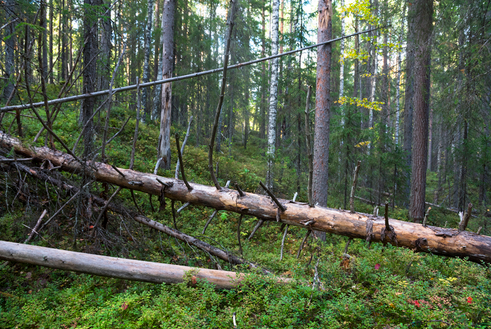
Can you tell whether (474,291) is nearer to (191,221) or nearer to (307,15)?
(191,221)

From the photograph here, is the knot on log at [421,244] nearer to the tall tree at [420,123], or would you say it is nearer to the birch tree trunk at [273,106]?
the birch tree trunk at [273,106]

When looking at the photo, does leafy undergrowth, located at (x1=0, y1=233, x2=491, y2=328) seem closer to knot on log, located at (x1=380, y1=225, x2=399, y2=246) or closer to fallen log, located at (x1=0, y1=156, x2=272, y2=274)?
knot on log, located at (x1=380, y1=225, x2=399, y2=246)

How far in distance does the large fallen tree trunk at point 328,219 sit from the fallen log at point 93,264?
894mm

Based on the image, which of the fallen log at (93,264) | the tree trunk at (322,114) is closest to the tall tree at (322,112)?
the tree trunk at (322,114)

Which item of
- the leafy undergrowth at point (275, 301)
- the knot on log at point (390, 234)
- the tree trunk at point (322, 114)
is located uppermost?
the tree trunk at point (322, 114)

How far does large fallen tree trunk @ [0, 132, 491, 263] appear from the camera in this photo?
10.7 ft

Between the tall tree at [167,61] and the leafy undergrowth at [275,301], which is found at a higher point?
the tall tree at [167,61]

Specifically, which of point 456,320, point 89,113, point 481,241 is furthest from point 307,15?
point 456,320

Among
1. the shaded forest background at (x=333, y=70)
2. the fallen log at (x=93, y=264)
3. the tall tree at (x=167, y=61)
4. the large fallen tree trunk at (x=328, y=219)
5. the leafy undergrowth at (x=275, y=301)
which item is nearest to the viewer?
the leafy undergrowth at (x=275, y=301)

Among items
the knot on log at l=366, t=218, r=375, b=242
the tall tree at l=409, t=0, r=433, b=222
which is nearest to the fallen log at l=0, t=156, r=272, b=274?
the knot on log at l=366, t=218, r=375, b=242

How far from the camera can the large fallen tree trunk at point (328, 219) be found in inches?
128

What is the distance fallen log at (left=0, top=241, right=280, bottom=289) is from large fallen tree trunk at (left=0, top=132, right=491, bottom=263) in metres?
0.89

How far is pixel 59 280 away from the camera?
366 cm

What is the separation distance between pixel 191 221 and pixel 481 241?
18.3 feet
